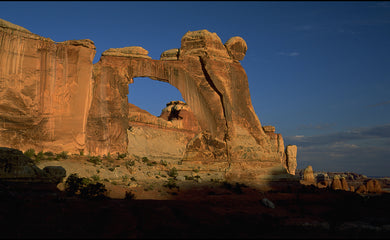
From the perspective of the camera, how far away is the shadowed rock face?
46.7ft

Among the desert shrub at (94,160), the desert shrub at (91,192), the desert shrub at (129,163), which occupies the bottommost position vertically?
the desert shrub at (91,192)

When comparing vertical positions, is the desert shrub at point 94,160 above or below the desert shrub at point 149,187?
above

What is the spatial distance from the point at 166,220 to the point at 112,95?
10.3 m

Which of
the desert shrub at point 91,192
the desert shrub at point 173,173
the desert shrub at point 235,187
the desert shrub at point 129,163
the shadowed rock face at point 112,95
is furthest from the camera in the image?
the desert shrub at point 173,173

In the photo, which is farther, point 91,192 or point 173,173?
point 173,173

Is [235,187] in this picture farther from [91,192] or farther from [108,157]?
[91,192]

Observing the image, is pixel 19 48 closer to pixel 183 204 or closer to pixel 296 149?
pixel 183 204

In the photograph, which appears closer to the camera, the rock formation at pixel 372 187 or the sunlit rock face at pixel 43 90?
the sunlit rock face at pixel 43 90

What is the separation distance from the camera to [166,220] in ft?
26.9

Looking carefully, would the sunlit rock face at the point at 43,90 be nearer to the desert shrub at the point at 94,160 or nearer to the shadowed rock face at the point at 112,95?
the shadowed rock face at the point at 112,95

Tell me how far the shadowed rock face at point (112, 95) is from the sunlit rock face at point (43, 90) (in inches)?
1.4

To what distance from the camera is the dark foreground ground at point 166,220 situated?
709 cm

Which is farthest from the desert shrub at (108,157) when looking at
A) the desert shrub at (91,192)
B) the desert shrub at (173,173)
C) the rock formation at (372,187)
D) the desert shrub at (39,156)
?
the rock formation at (372,187)

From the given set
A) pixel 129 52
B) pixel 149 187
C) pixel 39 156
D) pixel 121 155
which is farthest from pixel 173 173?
pixel 129 52
